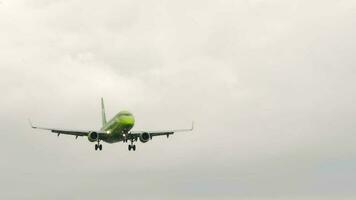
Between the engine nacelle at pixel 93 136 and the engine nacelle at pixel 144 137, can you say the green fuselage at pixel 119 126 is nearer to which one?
the engine nacelle at pixel 93 136

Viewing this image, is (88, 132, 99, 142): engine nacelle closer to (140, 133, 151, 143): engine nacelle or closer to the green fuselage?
the green fuselage

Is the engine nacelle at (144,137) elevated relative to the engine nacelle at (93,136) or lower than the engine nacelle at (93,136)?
elevated

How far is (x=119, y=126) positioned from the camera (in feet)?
400

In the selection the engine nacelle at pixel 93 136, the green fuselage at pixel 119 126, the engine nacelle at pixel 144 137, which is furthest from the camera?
the engine nacelle at pixel 144 137

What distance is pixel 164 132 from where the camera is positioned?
13650cm

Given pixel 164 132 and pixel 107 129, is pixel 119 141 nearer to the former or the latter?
pixel 107 129

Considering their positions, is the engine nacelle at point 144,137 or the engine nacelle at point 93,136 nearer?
the engine nacelle at point 93,136

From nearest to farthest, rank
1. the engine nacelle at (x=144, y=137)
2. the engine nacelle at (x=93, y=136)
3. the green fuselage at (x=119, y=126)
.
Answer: the green fuselage at (x=119, y=126)
the engine nacelle at (x=93, y=136)
the engine nacelle at (x=144, y=137)

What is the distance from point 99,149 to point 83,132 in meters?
4.87

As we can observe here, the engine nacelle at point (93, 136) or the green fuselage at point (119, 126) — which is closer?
the green fuselage at point (119, 126)

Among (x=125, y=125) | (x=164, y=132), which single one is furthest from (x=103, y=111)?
(x=125, y=125)

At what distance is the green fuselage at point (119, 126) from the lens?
12106cm

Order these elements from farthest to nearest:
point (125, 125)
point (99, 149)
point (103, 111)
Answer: point (103, 111), point (99, 149), point (125, 125)

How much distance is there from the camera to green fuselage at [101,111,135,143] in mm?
121062
